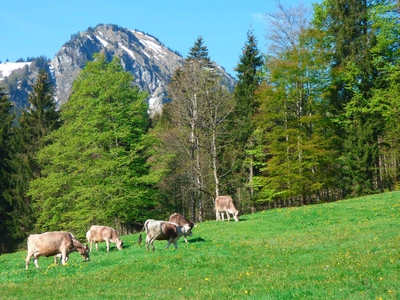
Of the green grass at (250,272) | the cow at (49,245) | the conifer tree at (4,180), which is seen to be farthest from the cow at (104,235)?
the conifer tree at (4,180)

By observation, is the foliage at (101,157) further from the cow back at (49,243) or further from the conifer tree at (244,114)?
the cow back at (49,243)

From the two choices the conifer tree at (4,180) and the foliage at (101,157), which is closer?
the foliage at (101,157)

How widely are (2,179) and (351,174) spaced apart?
129 ft

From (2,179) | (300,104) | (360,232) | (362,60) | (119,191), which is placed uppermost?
(362,60)

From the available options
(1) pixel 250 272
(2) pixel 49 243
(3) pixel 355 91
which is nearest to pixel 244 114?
(3) pixel 355 91

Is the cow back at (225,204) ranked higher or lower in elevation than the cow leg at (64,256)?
higher

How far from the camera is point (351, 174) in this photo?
146 feet

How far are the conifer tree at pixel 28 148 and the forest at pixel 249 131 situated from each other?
10.1 inches

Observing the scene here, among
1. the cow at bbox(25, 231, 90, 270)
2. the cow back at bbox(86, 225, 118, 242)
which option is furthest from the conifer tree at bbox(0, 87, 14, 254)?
the cow at bbox(25, 231, 90, 270)

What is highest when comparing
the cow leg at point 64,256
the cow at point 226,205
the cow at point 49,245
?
the cow at point 226,205

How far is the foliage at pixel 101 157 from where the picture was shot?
38.2 m

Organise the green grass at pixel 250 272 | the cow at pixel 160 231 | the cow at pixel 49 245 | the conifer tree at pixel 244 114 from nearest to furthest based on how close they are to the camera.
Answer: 1. the green grass at pixel 250 272
2. the cow at pixel 49 245
3. the cow at pixel 160 231
4. the conifer tree at pixel 244 114

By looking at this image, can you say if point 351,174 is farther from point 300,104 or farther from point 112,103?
point 112,103

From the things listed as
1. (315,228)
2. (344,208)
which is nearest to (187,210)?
(344,208)
